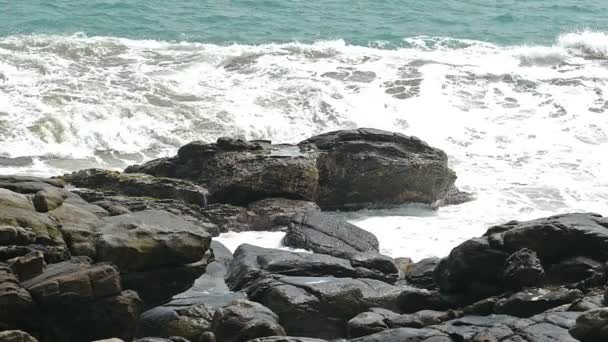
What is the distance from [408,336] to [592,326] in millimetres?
1878

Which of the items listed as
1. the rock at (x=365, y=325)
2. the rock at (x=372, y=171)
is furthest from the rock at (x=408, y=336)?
the rock at (x=372, y=171)

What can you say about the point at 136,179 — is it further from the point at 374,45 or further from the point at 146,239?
the point at 374,45

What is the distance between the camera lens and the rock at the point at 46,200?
1153 centimetres

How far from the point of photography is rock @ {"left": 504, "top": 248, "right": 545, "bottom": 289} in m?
11.0

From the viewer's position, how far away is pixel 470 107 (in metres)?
25.7

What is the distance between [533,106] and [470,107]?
6.76 feet

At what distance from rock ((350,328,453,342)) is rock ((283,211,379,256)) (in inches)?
149

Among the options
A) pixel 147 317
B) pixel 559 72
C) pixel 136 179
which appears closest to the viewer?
pixel 147 317

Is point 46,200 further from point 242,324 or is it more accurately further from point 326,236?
point 326,236

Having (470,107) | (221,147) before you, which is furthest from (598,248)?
(470,107)

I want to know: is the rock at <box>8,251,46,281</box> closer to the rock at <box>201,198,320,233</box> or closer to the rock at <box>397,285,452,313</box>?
the rock at <box>397,285,452,313</box>

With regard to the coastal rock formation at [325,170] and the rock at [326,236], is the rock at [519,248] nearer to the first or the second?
the rock at [326,236]

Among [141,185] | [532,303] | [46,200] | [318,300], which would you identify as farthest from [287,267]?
[141,185]

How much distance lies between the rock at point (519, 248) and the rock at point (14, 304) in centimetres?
520
